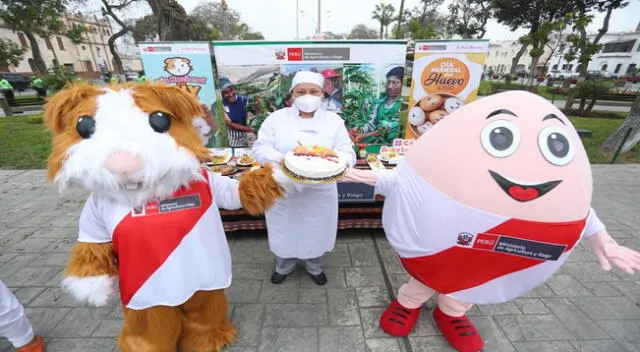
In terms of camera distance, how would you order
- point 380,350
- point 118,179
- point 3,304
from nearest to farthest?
point 118,179 → point 3,304 → point 380,350

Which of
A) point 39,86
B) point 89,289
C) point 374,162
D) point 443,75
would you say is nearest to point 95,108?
point 89,289

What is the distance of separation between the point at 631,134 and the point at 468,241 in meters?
8.05

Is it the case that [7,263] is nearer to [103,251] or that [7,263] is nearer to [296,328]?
[103,251]

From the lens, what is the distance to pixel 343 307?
2.49 meters

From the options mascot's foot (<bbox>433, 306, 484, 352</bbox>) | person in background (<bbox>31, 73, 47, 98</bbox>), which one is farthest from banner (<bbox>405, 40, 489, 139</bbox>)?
person in background (<bbox>31, 73, 47, 98</bbox>)

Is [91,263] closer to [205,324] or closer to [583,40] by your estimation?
[205,324]

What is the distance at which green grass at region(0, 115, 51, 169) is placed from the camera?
19.6ft

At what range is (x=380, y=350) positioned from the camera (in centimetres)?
211

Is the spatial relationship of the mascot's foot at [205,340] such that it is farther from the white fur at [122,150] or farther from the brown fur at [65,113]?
the brown fur at [65,113]

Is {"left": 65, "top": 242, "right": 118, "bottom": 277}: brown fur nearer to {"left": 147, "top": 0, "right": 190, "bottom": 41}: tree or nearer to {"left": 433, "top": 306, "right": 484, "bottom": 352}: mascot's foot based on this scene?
{"left": 433, "top": 306, "right": 484, "bottom": 352}: mascot's foot

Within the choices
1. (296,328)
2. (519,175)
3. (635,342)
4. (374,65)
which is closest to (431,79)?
(374,65)

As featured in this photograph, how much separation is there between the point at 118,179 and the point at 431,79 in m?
3.97

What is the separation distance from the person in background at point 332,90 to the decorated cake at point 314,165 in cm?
230

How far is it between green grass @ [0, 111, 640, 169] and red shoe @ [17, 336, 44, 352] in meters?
4.10
